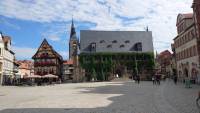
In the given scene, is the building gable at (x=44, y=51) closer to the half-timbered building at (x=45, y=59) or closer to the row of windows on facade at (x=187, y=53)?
the half-timbered building at (x=45, y=59)

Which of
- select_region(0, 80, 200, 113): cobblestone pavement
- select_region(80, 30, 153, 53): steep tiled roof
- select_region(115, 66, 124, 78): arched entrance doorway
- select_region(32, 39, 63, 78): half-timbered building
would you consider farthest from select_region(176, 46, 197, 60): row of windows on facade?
select_region(32, 39, 63, 78): half-timbered building

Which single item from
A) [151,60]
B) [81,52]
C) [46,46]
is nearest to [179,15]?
[151,60]

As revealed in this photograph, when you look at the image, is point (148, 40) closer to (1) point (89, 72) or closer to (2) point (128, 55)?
(2) point (128, 55)

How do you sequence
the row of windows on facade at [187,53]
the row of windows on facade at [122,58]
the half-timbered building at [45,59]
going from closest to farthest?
the row of windows on facade at [187,53] < the row of windows on facade at [122,58] < the half-timbered building at [45,59]

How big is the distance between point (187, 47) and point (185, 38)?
1.94m

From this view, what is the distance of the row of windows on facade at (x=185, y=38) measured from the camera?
49.4m

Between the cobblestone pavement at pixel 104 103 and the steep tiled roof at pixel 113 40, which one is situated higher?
the steep tiled roof at pixel 113 40

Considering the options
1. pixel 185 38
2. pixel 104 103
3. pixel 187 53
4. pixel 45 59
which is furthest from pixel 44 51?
pixel 104 103

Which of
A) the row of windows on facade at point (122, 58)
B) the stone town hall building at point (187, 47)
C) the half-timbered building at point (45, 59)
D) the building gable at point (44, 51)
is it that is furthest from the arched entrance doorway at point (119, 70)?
the stone town hall building at point (187, 47)

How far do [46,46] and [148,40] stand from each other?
30.3m

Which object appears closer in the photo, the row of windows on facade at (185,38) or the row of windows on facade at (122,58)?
the row of windows on facade at (185,38)

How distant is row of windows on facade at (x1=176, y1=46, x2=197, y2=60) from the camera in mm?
48819

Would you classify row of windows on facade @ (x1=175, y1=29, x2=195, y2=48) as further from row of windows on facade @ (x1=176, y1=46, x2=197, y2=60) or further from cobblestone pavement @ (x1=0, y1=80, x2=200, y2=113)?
cobblestone pavement @ (x1=0, y1=80, x2=200, y2=113)

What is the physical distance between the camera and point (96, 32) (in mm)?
90750
